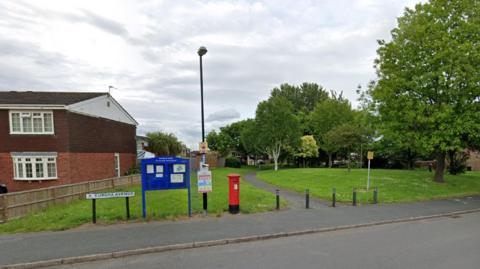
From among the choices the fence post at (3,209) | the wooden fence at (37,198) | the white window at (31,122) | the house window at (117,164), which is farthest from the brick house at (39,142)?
the fence post at (3,209)

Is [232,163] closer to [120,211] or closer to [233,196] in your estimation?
[233,196]

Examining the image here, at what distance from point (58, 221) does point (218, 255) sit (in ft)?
18.6

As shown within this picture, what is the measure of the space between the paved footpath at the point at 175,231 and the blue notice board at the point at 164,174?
4.17 ft

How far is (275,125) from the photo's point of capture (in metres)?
37.9

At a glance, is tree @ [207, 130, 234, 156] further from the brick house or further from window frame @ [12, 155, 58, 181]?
window frame @ [12, 155, 58, 181]

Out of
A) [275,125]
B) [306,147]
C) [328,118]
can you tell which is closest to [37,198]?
[275,125]

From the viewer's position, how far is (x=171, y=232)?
7.86m

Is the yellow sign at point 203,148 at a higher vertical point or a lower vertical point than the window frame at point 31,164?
higher

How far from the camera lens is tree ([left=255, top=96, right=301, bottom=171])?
37.8m

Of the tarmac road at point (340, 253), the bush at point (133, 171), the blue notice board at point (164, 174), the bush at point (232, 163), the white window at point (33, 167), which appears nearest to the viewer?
the tarmac road at point (340, 253)

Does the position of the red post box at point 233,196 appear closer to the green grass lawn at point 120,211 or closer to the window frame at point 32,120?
the green grass lawn at point 120,211

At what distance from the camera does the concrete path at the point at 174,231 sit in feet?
21.6

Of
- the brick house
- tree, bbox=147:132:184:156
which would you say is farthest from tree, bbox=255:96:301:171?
the brick house

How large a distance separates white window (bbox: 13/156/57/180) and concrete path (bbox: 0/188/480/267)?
13425mm
